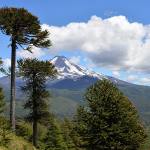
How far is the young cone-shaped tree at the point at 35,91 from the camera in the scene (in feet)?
174

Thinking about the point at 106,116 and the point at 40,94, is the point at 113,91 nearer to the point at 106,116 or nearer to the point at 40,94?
the point at 106,116

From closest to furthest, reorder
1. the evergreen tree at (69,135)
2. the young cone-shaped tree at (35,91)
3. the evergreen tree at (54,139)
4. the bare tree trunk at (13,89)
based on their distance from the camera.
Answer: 1. the bare tree trunk at (13,89)
2. the young cone-shaped tree at (35,91)
3. the evergreen tree at (54,139)
4. the evergreen tree at (69,135)

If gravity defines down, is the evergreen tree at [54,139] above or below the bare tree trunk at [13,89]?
below

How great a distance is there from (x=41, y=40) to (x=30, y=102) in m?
11.6

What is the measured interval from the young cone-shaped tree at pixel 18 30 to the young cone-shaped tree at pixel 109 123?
8.80 metres

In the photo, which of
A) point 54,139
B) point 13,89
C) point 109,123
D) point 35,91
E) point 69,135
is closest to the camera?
point 109,123

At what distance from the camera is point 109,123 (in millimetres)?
38438

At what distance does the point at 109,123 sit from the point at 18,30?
14829 mm

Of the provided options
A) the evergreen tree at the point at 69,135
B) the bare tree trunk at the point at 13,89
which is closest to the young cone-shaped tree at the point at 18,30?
the bare tree trunk at the point at 13,89

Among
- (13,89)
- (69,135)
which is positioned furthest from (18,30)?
(69,135)

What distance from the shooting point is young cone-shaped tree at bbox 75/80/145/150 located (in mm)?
37719

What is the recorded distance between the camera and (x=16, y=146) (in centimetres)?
3316

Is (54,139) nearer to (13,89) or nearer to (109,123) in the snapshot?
(13,89)

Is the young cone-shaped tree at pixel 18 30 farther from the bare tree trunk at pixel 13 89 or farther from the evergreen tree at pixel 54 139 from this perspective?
the evergreen tree at pixel 54 139
